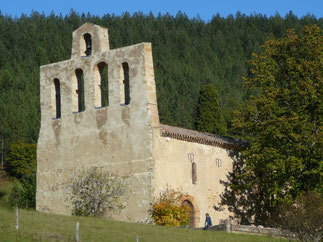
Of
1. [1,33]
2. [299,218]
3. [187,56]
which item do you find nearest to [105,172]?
[299,218]

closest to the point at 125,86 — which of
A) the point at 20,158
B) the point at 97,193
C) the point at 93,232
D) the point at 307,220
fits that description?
the point at 97,193

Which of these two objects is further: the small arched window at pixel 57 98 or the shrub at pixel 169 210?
the small arched window at pixel 57 98

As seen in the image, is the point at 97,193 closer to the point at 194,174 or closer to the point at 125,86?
the point at 194,174

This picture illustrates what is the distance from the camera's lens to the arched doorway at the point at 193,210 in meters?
34.1

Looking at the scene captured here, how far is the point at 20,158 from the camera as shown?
8869cm

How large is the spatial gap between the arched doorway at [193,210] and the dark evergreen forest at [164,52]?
5693 centimetres

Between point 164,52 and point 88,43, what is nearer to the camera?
point 88,43

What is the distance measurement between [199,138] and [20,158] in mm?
56807

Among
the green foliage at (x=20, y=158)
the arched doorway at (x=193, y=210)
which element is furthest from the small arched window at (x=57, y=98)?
the green foliage at (x=20, y=158)

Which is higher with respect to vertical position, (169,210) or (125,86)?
(125,86)

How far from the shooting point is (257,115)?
36.0 meters

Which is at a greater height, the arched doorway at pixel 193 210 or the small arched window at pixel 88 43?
the small arched window at pixel 88 43

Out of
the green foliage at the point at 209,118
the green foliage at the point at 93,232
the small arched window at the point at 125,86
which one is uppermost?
the green foliage at the point at 209,118

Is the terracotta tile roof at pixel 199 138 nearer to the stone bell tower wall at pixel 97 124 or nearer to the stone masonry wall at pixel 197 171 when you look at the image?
the stone masonry wall at pixel 197 171
